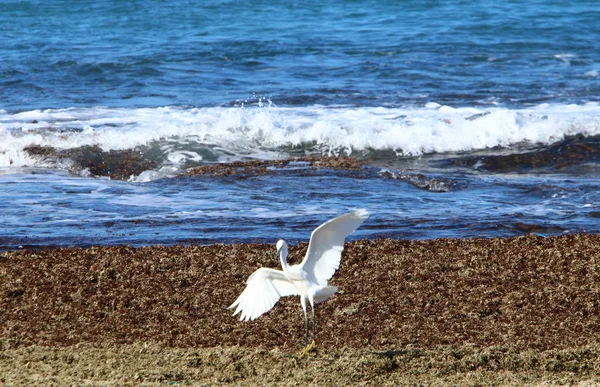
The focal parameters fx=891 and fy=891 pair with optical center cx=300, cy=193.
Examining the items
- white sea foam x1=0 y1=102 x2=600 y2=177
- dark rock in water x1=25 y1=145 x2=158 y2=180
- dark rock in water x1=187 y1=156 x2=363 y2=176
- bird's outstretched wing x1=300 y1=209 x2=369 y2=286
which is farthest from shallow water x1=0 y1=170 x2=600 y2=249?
bird's outstretched wing x1=300 y1=209 x2=369 y2=286

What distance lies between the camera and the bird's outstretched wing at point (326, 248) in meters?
5.68

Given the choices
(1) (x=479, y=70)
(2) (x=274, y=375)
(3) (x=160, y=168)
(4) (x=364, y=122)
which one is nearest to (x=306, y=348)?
(2) (x=274, y=375)

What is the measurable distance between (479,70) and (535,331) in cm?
1525

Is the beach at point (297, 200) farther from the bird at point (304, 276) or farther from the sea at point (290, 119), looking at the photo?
the bird at point (304, 276)

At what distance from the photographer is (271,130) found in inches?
601

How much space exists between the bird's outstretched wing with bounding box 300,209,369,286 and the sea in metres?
3.23

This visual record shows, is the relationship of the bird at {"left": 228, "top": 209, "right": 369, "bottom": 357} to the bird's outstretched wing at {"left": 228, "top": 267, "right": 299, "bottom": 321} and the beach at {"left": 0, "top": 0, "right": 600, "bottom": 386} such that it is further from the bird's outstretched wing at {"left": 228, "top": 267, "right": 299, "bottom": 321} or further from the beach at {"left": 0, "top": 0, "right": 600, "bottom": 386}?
the beach at {"left": 0, "top": 0, "right": 600, "bottom": 386}

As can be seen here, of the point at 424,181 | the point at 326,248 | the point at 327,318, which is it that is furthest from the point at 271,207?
the point at 326,248

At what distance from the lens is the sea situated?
10.1 metres

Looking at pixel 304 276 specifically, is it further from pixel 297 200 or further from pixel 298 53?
pixel 298 53

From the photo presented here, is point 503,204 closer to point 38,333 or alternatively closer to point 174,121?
point 38,333

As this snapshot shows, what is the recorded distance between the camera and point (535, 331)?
651 cm

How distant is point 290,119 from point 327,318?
9.44m

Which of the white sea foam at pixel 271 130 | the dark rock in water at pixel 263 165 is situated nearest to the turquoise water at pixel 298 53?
the white sea foam at pixel 271 130
